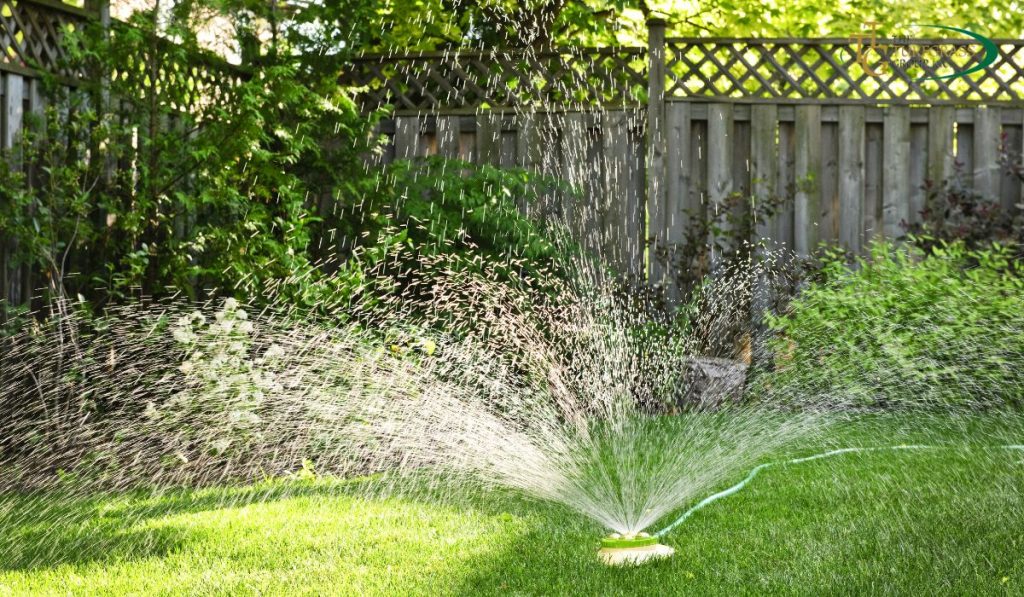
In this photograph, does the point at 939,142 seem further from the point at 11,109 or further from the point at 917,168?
the point at 11,109

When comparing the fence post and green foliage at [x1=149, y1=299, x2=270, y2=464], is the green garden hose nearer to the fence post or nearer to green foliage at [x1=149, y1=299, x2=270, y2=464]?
green foliage at [x1=149, y1=299, x2=270, y2=464]

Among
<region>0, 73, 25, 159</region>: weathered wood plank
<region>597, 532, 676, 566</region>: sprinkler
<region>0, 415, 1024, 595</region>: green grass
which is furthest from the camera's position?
<region>0, 73, 25, 159</region>: weathered wood plank

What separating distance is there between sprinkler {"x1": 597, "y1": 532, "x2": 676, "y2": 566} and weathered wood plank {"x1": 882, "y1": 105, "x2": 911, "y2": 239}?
5.80 m

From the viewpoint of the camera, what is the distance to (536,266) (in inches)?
317

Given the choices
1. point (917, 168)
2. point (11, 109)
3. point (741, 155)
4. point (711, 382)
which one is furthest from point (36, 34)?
point (917, 168)

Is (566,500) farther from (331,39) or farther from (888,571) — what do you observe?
(331,39)

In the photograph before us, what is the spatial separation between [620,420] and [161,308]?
301cm

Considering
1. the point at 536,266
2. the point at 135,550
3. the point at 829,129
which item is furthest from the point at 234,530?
the point at 829,129

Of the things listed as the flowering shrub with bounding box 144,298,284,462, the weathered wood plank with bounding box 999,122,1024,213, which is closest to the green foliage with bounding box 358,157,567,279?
the flowering shrub with bounding box 144,298,284,462

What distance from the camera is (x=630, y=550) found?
407 centimetres

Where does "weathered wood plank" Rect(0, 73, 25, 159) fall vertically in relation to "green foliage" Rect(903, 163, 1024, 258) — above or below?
above

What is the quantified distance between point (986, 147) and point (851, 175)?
1.16 meters

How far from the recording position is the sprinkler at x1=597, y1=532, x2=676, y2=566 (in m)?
4.07

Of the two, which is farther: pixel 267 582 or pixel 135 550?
pixel 135 550
